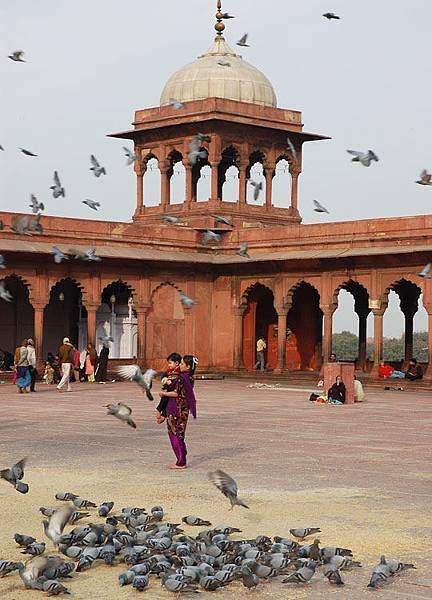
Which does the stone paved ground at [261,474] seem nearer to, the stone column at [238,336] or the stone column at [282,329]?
the stone column at [282,329]

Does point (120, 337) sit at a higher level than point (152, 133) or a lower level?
lower

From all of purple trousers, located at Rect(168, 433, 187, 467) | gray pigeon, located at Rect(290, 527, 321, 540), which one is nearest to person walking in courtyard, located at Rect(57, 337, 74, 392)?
purple trousers, located at Rect(168, 433, 187, 467)

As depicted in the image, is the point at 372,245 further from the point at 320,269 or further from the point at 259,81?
the point at 259,81

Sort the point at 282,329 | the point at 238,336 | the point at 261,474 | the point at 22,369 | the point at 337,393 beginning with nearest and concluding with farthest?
the point at 261,474 → the point at 337,393 → the point at 22,369 → the point at 282,329 → the point at 238,336

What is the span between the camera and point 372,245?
26.1m

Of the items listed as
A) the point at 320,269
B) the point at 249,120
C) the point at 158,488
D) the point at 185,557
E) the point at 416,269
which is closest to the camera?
the point at 185,557

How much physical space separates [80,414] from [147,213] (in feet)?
53.8

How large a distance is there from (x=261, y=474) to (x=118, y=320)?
19.5 meters

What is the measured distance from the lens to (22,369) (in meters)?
21.5

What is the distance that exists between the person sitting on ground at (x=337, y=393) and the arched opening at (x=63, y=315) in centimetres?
1129

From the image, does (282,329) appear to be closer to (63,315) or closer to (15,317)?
(63,315)

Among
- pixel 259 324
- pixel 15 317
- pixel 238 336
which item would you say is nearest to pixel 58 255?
pixel 15 317

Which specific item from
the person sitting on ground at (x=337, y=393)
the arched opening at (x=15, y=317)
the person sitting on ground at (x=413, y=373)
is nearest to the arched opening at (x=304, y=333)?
the person sitting on ground at (x=413, y=373)

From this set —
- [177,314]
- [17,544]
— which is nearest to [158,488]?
[17,544]
